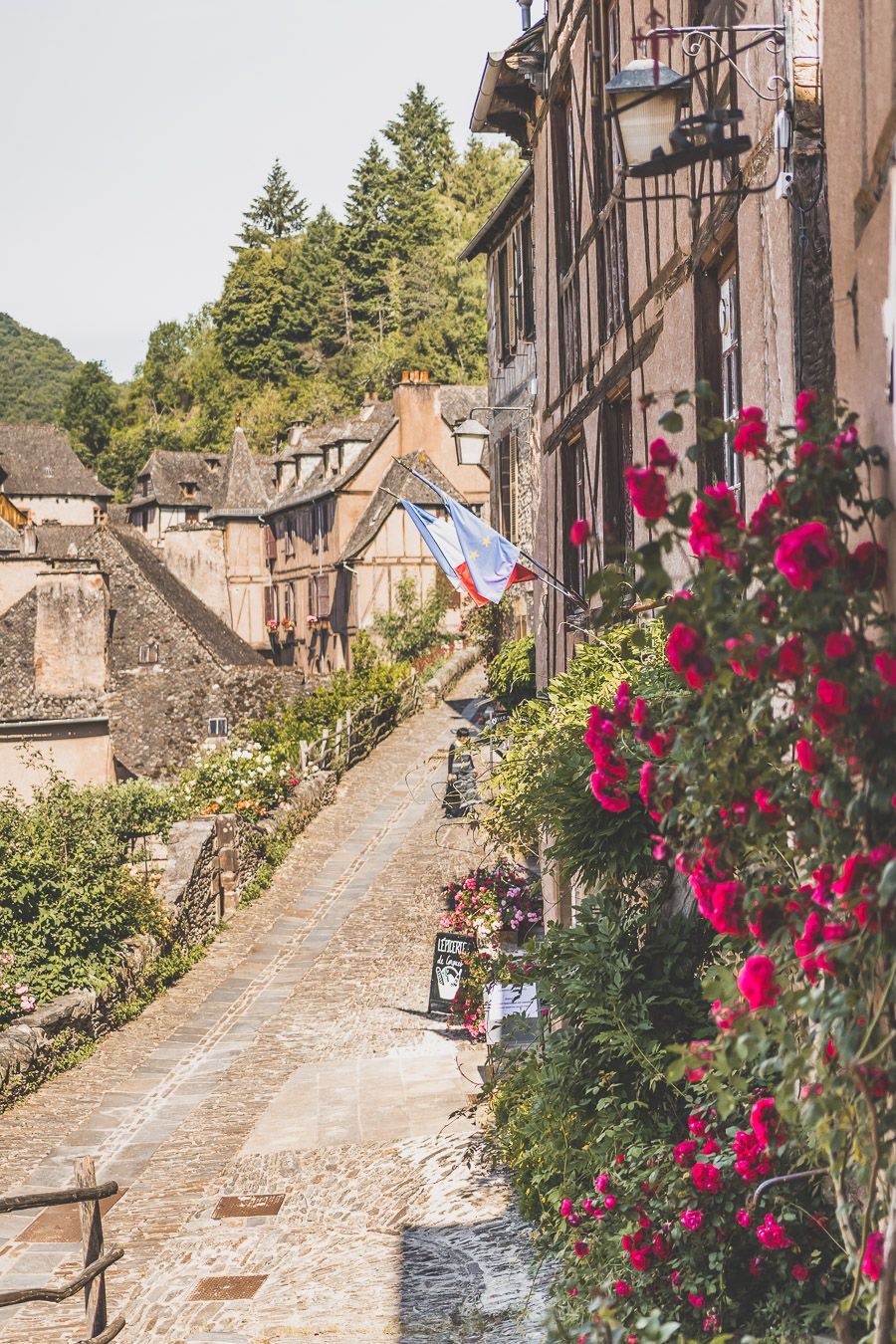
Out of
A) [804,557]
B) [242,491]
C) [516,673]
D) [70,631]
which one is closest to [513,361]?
[516,673]

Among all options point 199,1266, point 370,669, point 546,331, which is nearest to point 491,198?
point 370,669

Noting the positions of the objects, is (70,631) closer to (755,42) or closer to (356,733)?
(356,733)

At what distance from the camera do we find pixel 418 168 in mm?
76500

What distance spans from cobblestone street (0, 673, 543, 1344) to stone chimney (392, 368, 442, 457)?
74.7 ft

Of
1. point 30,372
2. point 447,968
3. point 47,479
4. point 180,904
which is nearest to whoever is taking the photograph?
point 447,968

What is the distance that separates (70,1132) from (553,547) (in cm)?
581

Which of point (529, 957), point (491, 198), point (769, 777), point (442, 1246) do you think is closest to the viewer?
point (769, 777)

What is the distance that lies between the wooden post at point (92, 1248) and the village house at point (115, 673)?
1640 cm

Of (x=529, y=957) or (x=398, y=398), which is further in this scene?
(x=398, y=398)

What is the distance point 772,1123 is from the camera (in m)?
3.36

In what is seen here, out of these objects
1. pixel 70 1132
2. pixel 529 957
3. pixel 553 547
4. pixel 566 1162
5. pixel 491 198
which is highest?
pixel 491 198

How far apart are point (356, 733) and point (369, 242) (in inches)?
2049

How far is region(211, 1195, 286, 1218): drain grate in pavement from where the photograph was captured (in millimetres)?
8586

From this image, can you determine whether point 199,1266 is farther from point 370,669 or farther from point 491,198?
point 491,198
